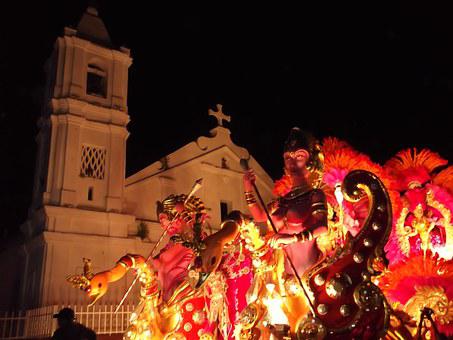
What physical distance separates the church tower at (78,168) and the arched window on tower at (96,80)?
35 millimetres

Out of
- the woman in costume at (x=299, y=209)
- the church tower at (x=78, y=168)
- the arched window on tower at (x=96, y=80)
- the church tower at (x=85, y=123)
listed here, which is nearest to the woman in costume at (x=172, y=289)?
the woman in costume at (x=299, y=209)

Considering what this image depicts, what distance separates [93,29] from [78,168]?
17.7ft

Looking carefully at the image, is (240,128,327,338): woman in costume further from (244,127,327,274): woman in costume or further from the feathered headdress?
the feathered headdress

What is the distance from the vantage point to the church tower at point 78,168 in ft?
43.8

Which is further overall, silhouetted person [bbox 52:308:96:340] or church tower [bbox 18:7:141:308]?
church tower [bbox 18:7:141:308]

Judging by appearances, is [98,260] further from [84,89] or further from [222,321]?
[222,321]

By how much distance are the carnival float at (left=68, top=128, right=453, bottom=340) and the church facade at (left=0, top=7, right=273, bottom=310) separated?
909cm

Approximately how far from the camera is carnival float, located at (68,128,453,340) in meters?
3.43

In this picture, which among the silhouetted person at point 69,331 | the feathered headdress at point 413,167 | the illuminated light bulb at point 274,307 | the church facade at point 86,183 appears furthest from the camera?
the church facade at point 86,183

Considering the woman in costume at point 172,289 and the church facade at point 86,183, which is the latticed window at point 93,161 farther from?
the woman in costume at point 172,289

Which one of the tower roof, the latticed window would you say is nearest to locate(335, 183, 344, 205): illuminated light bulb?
the latticed window

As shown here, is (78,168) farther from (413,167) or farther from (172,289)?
(413,167)

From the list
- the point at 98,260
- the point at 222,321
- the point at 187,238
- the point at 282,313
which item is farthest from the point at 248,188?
the point at 98,260

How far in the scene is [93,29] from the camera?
54.6ft
